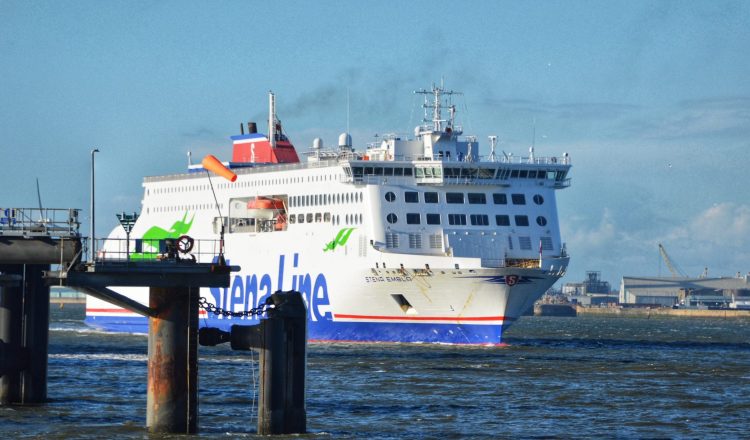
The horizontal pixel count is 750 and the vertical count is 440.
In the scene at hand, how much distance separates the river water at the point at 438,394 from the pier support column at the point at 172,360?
1037mm

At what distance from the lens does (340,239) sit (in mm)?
54219

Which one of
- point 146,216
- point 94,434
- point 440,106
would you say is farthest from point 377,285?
point 94,434

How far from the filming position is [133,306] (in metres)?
23.7

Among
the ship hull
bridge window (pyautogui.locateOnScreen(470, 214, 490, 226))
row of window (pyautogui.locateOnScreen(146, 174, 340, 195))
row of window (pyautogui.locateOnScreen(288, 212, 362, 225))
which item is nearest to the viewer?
the ship hull

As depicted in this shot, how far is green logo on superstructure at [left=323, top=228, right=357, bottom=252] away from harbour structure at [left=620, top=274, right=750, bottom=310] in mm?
121105

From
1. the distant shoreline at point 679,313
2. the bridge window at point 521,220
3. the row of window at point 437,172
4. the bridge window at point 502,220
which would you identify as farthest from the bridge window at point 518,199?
the distant shoreline at point 679,313

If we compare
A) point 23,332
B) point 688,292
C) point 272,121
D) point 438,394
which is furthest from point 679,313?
point 23,332

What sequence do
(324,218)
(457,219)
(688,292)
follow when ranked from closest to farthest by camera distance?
(457,219), (324,218), (688,292)

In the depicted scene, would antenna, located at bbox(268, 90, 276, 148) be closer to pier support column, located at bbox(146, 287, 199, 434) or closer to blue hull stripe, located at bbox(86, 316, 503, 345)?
blue hull stripe, located at bbox(86, 316, 503, 345)

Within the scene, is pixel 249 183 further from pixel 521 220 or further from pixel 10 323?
pixel 10 323

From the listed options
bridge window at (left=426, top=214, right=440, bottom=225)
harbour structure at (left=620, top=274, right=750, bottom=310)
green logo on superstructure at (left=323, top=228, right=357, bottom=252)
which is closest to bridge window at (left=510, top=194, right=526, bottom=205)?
bridge window at (left=426, top=214, right=440, bottom=225)

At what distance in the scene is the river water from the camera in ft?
87.4

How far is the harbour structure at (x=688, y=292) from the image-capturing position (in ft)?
561

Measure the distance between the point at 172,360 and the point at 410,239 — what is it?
29780 millimetres
